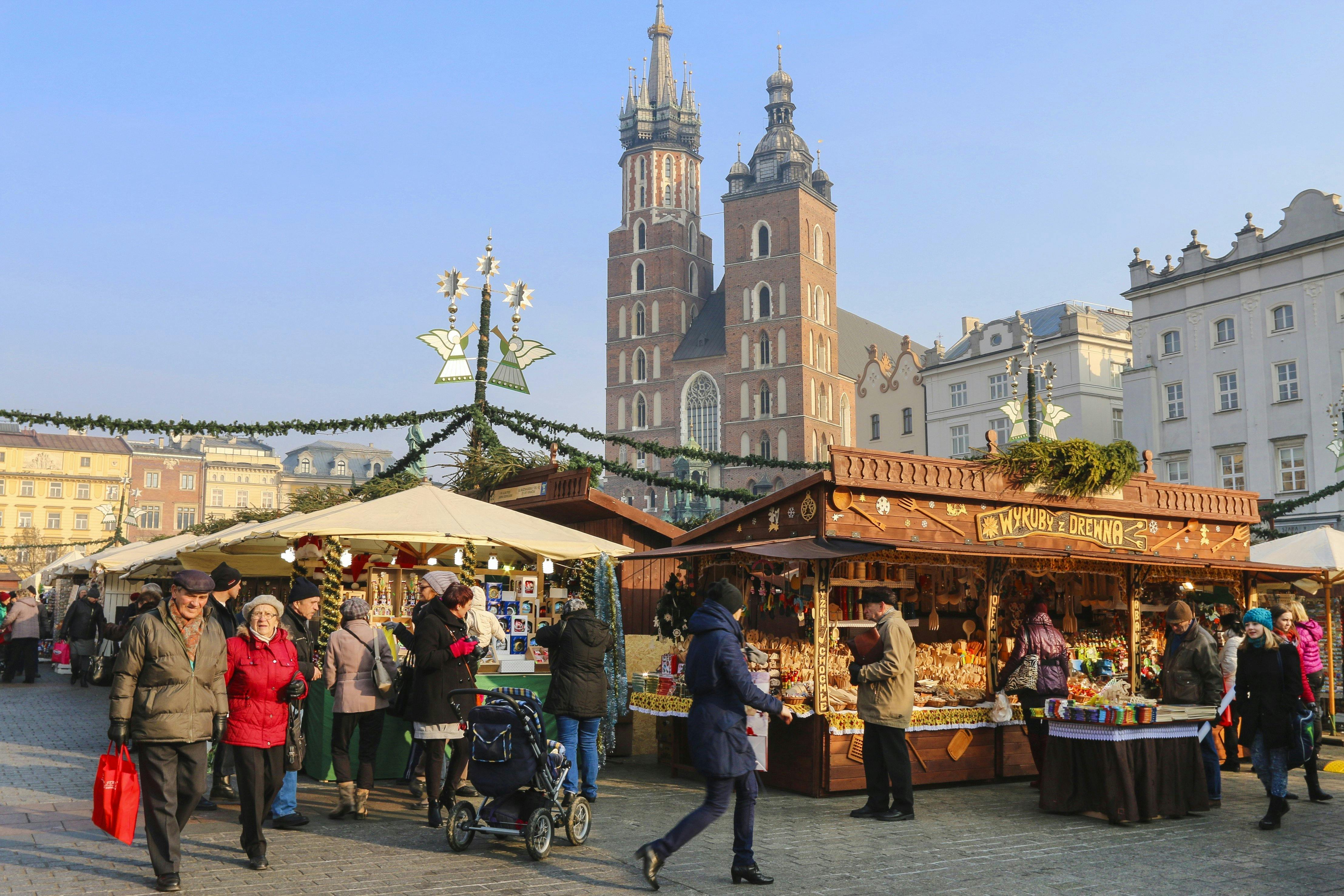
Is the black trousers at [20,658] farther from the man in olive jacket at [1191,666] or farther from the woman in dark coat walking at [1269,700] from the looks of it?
the woman in dark coat walking at [1269,700]

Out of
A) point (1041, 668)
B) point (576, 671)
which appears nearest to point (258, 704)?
point (576, 671)

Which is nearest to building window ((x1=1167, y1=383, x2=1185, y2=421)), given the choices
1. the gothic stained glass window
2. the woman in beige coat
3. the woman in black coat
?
the woman in black coat

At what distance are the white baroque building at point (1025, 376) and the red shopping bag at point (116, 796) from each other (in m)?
38.2

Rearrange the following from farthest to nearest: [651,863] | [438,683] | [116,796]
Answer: [438,683] → [651,863] → [116,796]

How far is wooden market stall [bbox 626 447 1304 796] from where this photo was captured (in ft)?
30.4

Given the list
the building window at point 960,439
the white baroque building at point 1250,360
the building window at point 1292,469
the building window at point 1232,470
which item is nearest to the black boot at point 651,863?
the white baroque building at point 1250,360

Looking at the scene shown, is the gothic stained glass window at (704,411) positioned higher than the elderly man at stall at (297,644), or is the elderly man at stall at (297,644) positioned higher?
the gothic stained glass window at (704,411)

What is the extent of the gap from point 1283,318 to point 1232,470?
4961 millimetres

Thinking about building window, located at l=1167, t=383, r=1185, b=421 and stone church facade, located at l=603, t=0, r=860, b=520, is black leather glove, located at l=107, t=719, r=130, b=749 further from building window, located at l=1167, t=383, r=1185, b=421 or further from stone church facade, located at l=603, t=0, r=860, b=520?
stone church facade, located at l=603, t=0, r=860, b=520

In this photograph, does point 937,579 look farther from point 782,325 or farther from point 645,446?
point 782,325

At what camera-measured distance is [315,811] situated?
790 centimetres

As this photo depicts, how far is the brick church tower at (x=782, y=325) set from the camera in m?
75.1

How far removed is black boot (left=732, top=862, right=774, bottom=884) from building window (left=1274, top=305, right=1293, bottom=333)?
3454cm

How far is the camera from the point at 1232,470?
36.0 m
